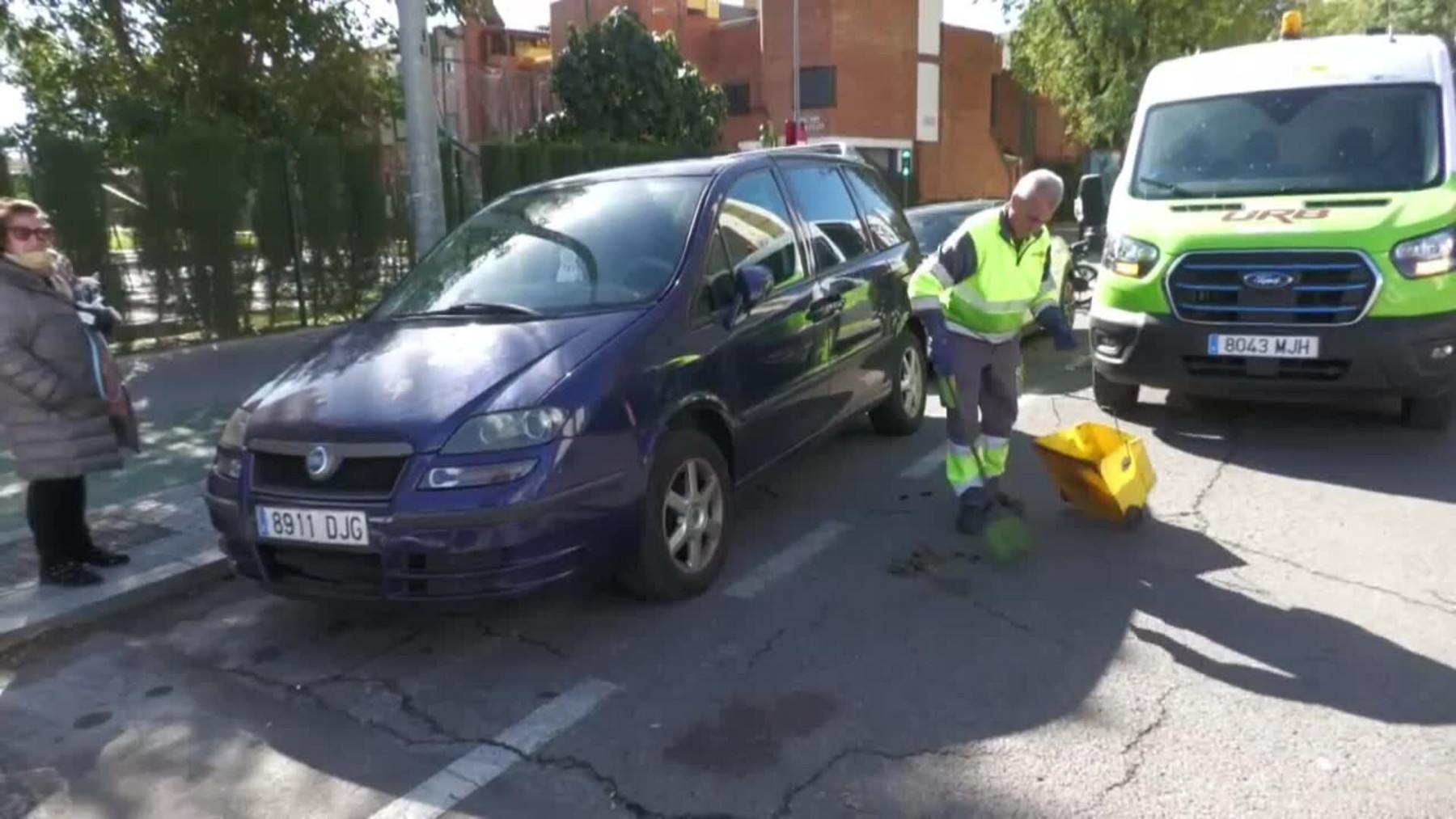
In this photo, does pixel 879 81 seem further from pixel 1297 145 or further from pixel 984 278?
pixel 984 278

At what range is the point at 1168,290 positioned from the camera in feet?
21.6

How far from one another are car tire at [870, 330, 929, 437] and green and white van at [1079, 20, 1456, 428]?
114 cm

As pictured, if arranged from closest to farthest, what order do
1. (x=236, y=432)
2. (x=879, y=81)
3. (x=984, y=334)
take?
(x=236, y=432), (x=984, y=334), (x=879, y=81)

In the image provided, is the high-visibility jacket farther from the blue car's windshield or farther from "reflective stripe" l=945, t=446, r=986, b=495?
the blue car's windshield

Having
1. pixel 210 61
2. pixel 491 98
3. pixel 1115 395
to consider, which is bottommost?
pixel 1115 395

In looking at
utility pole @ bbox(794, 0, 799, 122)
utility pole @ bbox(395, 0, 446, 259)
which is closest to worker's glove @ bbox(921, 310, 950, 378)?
utility pole @ bbox(395, 0, 446, 259)

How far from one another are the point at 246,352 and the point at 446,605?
744 centimetres

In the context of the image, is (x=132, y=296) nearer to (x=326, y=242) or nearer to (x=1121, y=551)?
(x=326, y=242)

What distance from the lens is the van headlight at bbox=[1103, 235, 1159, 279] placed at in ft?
22.1

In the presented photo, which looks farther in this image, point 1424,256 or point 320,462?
point 1424,256

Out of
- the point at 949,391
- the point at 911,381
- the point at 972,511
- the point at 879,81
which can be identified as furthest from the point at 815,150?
the point at 879,81

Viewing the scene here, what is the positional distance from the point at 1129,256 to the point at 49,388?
5758 millimetres

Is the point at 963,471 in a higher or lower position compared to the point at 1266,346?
lower

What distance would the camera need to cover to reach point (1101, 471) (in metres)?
5.05
